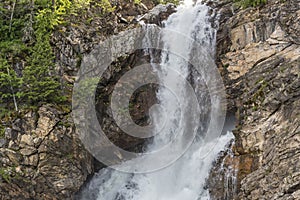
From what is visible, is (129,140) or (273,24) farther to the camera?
(129,140)

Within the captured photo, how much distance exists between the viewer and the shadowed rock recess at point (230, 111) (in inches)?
440

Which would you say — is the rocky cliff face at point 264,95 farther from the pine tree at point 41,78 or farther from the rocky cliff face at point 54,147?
the pine tree at point 41,78

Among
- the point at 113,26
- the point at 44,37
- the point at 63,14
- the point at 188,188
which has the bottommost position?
Result: the point at 188,188

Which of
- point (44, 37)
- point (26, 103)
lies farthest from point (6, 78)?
point (44, 37)

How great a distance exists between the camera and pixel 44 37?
16.9 meters

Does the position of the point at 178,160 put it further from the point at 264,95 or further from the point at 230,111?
the point at 264,95

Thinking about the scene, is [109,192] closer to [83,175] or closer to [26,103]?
[83,175]

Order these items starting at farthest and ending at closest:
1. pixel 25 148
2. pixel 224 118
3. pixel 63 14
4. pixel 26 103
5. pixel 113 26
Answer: pixel 113 26
pixel 63 14
pixel 224 118
pixel 26 103
pixel 25 148

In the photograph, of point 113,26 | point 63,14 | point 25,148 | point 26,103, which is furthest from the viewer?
point 113,26

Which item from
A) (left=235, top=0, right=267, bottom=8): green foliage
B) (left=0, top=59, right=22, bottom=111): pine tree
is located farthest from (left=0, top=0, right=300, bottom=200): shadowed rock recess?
(left=0, top=59, right=22, bottom=111): pine tree

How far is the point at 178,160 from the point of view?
1589 cm

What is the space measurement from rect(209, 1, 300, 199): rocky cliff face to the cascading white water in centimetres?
98

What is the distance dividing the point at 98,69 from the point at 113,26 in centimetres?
361

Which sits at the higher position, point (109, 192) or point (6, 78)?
point (6, 78)
